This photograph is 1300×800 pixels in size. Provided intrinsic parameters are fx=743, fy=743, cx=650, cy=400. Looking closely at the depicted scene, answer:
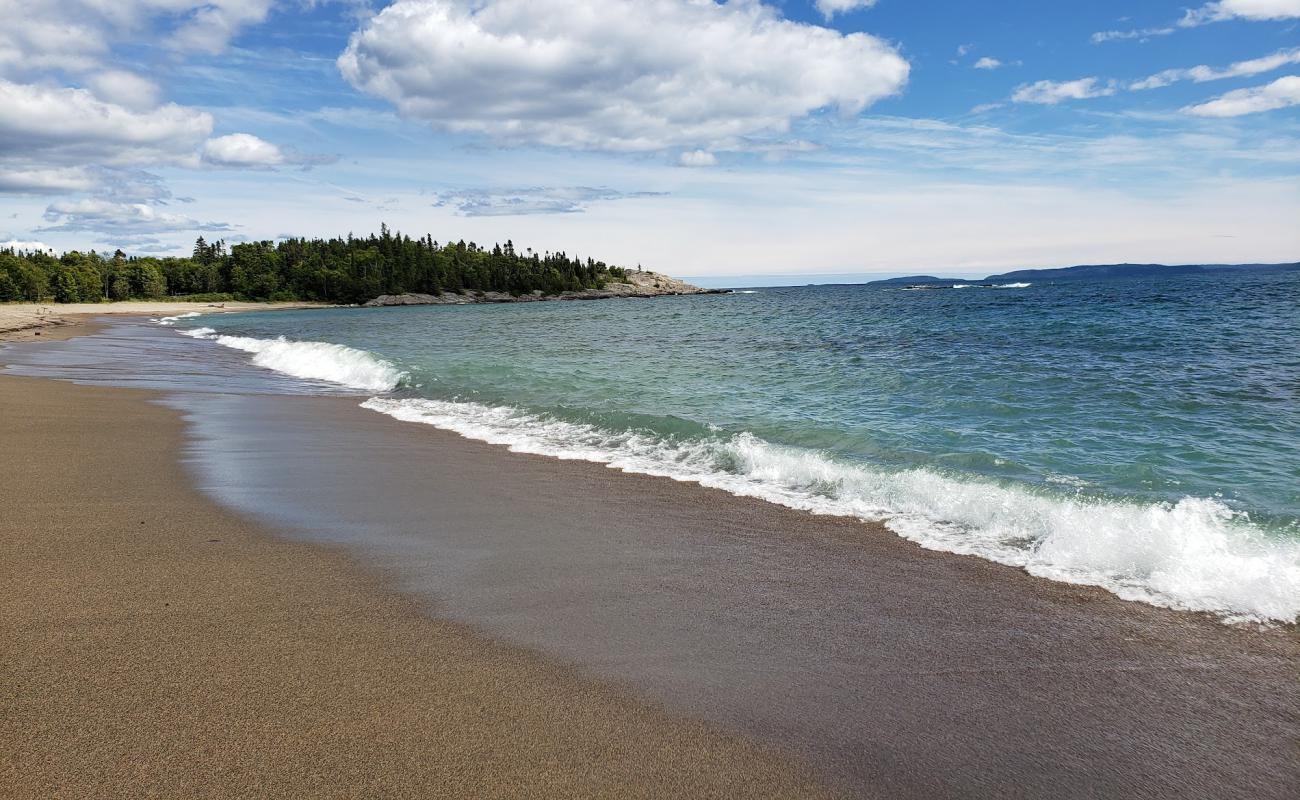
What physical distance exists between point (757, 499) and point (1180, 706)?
187 inches

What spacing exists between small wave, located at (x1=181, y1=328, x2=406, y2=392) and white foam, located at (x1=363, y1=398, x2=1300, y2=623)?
39.5 feet

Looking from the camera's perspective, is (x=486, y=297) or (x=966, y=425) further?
(x=486, y=297)

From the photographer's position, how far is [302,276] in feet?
512

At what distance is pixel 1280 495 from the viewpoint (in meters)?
Result: 8.04

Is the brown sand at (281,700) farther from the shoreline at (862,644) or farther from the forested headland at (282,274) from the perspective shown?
the forested headland at (282,274)

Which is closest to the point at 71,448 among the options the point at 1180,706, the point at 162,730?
the point at 162,730

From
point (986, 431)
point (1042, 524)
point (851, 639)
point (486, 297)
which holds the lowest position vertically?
point (851, 639)

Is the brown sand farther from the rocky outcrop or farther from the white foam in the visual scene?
the rocky outcrop

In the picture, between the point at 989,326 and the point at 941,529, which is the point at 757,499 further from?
the point at 989,326

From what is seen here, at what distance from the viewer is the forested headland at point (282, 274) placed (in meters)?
117

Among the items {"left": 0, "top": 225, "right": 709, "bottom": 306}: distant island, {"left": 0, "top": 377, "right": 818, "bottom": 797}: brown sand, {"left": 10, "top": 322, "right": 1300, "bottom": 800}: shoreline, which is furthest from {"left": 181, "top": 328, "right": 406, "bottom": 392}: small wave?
{"left": 0, "top": 225, "right": 709, "bottom": 306}: distant island

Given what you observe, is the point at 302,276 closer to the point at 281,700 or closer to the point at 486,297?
the point at 486,297

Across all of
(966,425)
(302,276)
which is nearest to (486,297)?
(302,276)

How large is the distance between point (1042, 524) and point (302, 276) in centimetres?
16971
